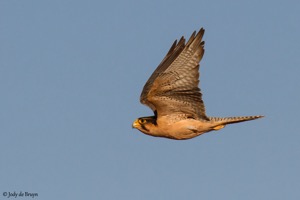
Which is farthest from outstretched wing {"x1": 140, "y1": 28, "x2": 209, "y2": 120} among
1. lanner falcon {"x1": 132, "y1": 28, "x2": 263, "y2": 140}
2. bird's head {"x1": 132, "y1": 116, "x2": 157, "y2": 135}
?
bird's head {"x1": 132, "y1": 116, "x2": 157, "y2": 135}

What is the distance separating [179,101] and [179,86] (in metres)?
0.35

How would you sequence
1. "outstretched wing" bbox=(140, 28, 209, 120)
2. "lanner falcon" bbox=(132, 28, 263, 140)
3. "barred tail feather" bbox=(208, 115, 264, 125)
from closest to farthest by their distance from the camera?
"barred tail feather" bbox=(208, 115, 264, 125), "lanner falcon" bbox=(132, 28, 263, 140), "outstretched wing" bbox=(140, 28, 209, 120)

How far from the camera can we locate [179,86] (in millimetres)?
11812

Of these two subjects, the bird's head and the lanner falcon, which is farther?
the bird's head

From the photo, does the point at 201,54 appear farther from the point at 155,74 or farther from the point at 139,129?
the point at 139,129

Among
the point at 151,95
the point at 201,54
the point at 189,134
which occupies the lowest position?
the point at 189,134

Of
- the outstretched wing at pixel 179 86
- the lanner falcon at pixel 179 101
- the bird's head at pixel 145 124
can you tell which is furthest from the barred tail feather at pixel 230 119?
the bird's head at pixel 145 124

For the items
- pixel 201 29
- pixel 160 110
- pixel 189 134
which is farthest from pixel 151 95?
pixel 201 29

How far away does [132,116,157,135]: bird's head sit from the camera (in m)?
11.7

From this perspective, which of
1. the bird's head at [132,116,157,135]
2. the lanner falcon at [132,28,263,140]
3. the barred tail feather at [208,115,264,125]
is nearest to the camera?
the barred tail feather at [208,115,264,125]

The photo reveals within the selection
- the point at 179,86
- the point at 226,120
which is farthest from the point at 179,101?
the point at 226,120

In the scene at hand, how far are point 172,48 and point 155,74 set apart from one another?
1030 mm

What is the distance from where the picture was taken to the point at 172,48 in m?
12.6

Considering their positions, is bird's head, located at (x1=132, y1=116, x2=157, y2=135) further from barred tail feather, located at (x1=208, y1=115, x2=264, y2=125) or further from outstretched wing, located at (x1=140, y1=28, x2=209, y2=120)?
barred tail feather, located at (x1=208, y1=115, x2=264, y2=125)
